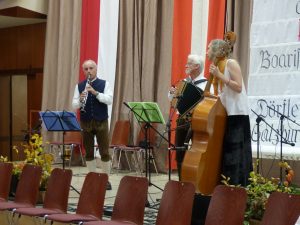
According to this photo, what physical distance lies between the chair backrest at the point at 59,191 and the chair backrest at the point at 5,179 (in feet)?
2.02

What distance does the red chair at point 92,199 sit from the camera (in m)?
4.11

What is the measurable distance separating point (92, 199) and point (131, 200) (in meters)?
0.38

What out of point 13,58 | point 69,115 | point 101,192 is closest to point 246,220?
point 101,192

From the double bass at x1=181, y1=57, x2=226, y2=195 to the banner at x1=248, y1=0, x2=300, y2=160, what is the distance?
40.2 inches

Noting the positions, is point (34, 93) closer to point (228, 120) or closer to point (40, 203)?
point (40, 203)

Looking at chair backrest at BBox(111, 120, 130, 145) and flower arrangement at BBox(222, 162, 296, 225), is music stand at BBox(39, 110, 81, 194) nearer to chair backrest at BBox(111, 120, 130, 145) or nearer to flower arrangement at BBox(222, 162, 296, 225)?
chair backrest at BBox(111, 120, 130, 145)

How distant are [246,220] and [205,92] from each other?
1352mm

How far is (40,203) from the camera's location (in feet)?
18.0

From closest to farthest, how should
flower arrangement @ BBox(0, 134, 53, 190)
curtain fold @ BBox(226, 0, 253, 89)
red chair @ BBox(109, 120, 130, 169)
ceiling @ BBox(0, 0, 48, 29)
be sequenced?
flower arrangement @ BBox(0, 134, 53, 190) → curtain fold @ BBox(226, 0, 253, 89) → red chair @ BBox(109, 120, 130, 169) → ceiling @ BBox(0, 0, 48, 29)

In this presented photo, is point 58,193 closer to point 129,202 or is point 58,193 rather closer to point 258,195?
point 129,202

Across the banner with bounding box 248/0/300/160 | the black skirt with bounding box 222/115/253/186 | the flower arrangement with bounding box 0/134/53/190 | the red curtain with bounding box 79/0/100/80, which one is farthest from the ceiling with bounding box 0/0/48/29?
the black skirt with bounding box 222/115/253/186

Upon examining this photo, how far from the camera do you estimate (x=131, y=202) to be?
156 inches

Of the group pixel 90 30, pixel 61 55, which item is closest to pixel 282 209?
pixel 90 30

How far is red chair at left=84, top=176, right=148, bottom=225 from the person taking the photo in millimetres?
3895
